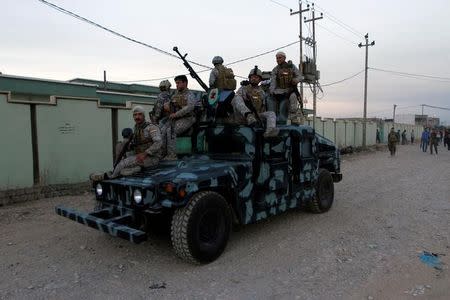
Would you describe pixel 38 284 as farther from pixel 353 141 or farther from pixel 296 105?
pixel 353 141

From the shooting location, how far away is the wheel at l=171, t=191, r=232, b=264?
4332 millimetres

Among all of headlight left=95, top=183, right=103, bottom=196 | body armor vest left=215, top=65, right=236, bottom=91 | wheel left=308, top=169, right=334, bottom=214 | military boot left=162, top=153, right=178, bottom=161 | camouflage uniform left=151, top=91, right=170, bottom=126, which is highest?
body armor vest left=215, top=65, right=236, bottom=91

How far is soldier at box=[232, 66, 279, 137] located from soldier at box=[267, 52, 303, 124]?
832mm

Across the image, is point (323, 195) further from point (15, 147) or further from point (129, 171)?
point (15, 147)

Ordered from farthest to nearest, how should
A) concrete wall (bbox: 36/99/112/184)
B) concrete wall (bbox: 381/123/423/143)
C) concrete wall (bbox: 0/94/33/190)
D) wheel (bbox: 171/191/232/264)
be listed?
1. concrete wall (bbox: 381/123/423/143)
2. concrete wall (bbox: 36/99/112/184)
3. concrete wall (bbox: 0/94/33/190)
4. wheel (bbox: 171/191/232/264)

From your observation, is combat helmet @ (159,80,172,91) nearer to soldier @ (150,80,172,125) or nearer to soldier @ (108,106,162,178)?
soldier @ (150,80,172,125)

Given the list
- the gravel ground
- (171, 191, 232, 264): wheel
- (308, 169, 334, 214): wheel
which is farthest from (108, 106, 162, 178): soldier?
(308, 169, 334, 214): wheel

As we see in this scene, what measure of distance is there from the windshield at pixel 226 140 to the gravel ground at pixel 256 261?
4.05 ft

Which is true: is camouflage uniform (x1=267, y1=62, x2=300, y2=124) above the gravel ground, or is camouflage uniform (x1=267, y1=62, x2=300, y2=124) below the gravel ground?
above

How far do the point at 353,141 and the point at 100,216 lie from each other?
27785 millimetres

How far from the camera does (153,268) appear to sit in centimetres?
457

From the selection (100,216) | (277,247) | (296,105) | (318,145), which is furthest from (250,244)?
(296,105)

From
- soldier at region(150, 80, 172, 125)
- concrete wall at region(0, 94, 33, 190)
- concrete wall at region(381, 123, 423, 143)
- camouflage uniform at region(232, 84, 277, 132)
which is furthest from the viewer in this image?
concrete wall at region(381, 123, 423, 143)

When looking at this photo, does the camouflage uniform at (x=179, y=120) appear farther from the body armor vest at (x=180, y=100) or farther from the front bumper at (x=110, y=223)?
the front bumper at (x=110, y=223)
